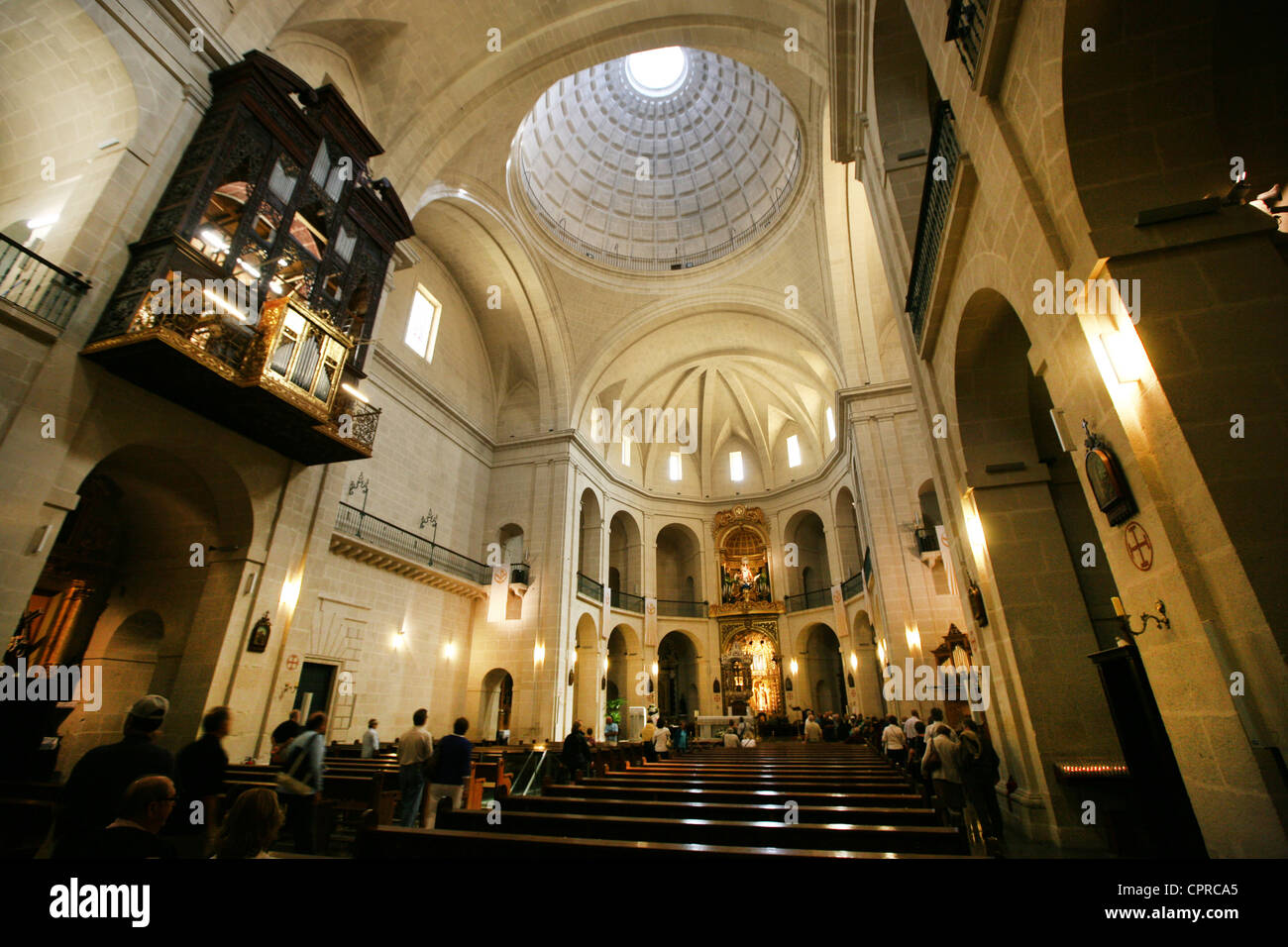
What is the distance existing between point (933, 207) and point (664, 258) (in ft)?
48.8

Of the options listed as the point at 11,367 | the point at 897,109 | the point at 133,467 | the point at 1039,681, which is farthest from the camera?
the point at 133,467

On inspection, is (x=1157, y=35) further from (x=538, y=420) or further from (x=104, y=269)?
(x=538, y=420)

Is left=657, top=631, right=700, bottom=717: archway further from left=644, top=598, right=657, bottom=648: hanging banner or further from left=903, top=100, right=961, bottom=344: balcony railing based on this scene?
left=903, top=100, right=961, bottom=344: balcony railing

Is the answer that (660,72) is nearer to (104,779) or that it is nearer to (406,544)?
(406,544)

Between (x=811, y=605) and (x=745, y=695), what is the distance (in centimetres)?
429

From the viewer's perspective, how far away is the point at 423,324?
50.6ft

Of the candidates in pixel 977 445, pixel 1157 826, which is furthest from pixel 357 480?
pixel 1157 826

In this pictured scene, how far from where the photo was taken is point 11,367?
5227mm

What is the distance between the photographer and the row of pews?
2.32m

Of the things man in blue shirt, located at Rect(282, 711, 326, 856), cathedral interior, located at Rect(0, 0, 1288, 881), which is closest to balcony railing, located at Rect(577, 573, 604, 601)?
cathedral interior, located at Rect(0, 0, 1288, 881)

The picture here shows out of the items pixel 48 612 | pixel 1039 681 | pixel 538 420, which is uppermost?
pixel 538 420

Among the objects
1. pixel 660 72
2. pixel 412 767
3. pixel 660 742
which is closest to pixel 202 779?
pixel 412 767

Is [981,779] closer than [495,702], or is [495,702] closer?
[981,779]

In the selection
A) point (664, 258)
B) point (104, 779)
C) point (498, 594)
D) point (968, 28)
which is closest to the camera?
point (104, 779)
